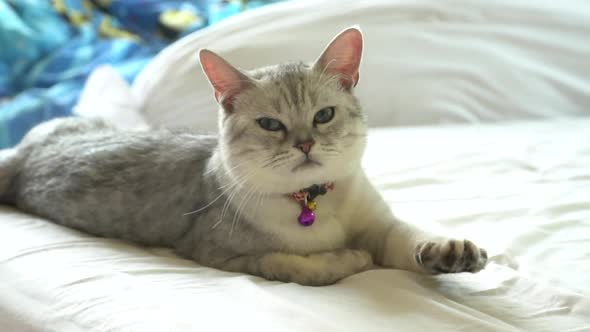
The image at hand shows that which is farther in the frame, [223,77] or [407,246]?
[223,77]

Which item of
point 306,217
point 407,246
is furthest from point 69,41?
point 407,246

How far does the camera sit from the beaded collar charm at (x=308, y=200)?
1306 millimetres

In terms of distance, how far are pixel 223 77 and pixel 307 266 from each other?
1.52 feet

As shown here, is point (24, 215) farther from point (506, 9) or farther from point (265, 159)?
point (506, 9)

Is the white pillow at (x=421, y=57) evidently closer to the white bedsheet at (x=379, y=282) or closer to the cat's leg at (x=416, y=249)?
the white bedsheet at (x=379, y=282)

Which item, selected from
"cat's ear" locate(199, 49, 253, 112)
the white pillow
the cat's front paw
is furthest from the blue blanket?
the cat's front paw

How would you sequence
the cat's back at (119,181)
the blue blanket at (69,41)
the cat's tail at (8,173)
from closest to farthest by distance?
the cat's back at (119,181), the cat's tail at (8,173), the blue blanket at (69,41)

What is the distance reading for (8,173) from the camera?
65.4 inches

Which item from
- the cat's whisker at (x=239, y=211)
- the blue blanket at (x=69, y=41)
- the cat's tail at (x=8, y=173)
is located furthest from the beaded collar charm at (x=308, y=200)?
the blue blanket at (x=69, y=41)

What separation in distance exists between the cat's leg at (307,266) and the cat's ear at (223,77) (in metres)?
0.36

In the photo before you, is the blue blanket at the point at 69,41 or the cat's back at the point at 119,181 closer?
the cat's back at the point at 119,181

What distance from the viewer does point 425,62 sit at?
7.75 feet

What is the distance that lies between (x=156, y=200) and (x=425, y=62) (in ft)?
4.40

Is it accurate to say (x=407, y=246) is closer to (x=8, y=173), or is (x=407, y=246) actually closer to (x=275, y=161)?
(x=275, y=161)
